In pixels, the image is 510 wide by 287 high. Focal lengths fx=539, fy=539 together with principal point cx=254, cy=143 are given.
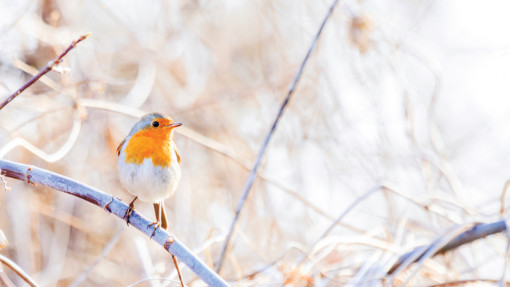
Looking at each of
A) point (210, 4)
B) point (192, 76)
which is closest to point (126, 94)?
point (192, 76)

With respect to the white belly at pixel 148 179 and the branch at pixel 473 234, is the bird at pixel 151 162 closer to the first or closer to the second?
the white belly at pixel 148 179

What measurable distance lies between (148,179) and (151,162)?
0.09 meters

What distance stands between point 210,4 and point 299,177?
168 centimetres

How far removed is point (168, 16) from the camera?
452cm

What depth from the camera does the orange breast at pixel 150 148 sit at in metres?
2.46

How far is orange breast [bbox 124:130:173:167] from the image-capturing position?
2457mm

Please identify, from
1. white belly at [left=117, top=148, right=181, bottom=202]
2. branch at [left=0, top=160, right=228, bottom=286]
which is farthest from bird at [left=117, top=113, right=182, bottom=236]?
branch at [left=0, top=160, right=228, bottom=286]

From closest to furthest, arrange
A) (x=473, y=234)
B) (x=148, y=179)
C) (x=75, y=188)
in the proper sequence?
(x=75, y=188)
(x=473, y=234)
(x=148, y=179)

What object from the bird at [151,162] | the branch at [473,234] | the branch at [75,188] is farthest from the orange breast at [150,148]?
the branch at [473,234]

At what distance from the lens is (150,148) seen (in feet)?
8.12

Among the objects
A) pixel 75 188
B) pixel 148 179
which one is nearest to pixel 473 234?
pixel 148 179

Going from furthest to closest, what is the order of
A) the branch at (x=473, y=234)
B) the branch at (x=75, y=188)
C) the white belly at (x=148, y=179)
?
the white belly at (x=148, y=179)
the branch at (x=473, y=234)
the branch at (x=75, y=188)

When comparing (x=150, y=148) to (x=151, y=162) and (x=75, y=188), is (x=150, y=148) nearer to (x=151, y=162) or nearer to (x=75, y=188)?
(x=151, y=162)

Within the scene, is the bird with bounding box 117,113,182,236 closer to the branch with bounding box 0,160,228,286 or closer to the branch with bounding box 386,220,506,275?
the branch with bounding box 0,160,228,286
